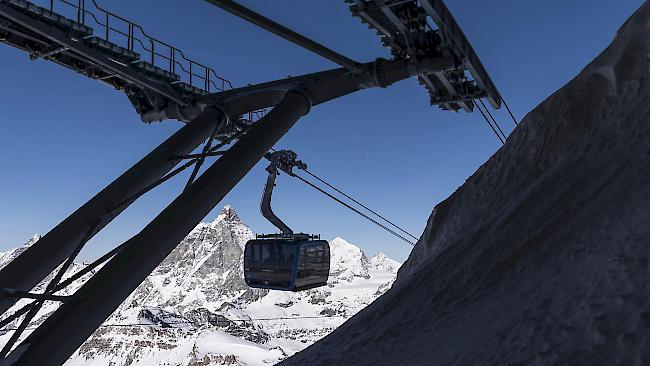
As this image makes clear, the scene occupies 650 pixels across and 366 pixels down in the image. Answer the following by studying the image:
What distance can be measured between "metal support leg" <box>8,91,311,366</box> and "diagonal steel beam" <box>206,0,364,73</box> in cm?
152

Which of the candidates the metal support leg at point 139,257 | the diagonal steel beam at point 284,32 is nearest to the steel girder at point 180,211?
the metal support leg at point 139,257

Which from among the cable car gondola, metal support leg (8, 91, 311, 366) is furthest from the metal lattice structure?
the cable car gondola

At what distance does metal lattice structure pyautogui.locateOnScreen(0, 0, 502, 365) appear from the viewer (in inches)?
217

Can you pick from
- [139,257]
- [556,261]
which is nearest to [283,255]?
[139,257]

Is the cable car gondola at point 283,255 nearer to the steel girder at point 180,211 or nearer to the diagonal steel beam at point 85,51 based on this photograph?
the diagonal steel beam at point 85,51

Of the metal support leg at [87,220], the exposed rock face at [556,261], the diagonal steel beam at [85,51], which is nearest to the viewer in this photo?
the exposed rock face at [556,261]

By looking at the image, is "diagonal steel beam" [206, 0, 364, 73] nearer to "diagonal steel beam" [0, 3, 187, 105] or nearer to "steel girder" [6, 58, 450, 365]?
"steel girder" [6, 58, 450, 365]

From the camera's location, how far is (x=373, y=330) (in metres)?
5.32

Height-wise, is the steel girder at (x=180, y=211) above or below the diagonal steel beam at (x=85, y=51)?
below

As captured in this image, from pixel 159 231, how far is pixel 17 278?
2294mm

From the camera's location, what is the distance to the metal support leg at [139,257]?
4887mm

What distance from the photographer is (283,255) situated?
555 inches

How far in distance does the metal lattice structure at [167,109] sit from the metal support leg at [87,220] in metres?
0.02

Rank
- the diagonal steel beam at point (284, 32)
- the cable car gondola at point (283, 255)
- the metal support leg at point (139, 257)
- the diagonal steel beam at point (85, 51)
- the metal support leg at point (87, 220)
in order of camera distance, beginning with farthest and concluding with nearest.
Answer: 1. the cable car gondola at point (283, 255)
2. the diagonal steel beam at point (85, 51)
3. the diagonal steel beam at point (284, 32)
4. the metal support leg at point (87, 220)
5. the metal support leg at point (139, 257)
